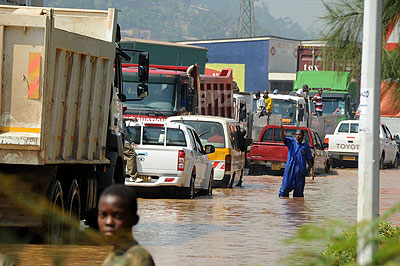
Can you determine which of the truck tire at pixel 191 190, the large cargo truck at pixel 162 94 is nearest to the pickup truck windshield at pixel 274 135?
the large cargo truck at pixel 162 94

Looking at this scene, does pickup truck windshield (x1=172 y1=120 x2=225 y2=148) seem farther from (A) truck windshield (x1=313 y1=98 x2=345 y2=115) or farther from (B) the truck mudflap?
(A) truck windshield (x1=313 y1=98 x2=345 y2=115)

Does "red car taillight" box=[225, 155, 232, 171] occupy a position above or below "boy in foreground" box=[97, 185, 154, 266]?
below

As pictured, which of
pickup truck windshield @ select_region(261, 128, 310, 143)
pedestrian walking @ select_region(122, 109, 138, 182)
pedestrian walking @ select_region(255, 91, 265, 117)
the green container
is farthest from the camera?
pedestrian walking @ select_region(255, 91, 265, 117)

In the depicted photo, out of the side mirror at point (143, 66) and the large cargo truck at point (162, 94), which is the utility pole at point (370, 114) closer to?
the side mirror at point (143, 66)

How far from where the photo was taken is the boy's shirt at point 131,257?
3.33m

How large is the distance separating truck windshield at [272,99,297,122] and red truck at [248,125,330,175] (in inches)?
175

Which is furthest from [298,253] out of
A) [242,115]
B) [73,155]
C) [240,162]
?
[242,115]

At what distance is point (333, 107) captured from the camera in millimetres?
40656

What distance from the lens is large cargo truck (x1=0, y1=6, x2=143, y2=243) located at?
9.77 metres

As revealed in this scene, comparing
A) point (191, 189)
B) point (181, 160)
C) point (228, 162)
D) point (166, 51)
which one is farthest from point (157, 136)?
point (166, 51)

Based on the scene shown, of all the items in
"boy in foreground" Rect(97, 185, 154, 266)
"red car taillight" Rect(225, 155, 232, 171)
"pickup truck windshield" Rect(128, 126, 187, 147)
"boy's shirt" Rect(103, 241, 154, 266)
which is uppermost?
"boy in foreground" Rect(97, 185, 154, 266)

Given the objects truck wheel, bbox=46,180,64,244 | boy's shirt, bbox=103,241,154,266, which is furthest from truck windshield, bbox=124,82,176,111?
boy's shirt, bbox=103,241,154,266

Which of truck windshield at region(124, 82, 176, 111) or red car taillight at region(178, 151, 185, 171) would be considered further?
truck windshield at region(124, 82, 176, 111)

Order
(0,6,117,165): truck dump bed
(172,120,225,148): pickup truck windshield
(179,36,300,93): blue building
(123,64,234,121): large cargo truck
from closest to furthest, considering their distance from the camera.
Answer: (0,6,117,165): truck dump bed → (172,120,225,148): pickup truck windshield → (123,64,234,121): large cargo truck → (179,36,300,93): blue building
